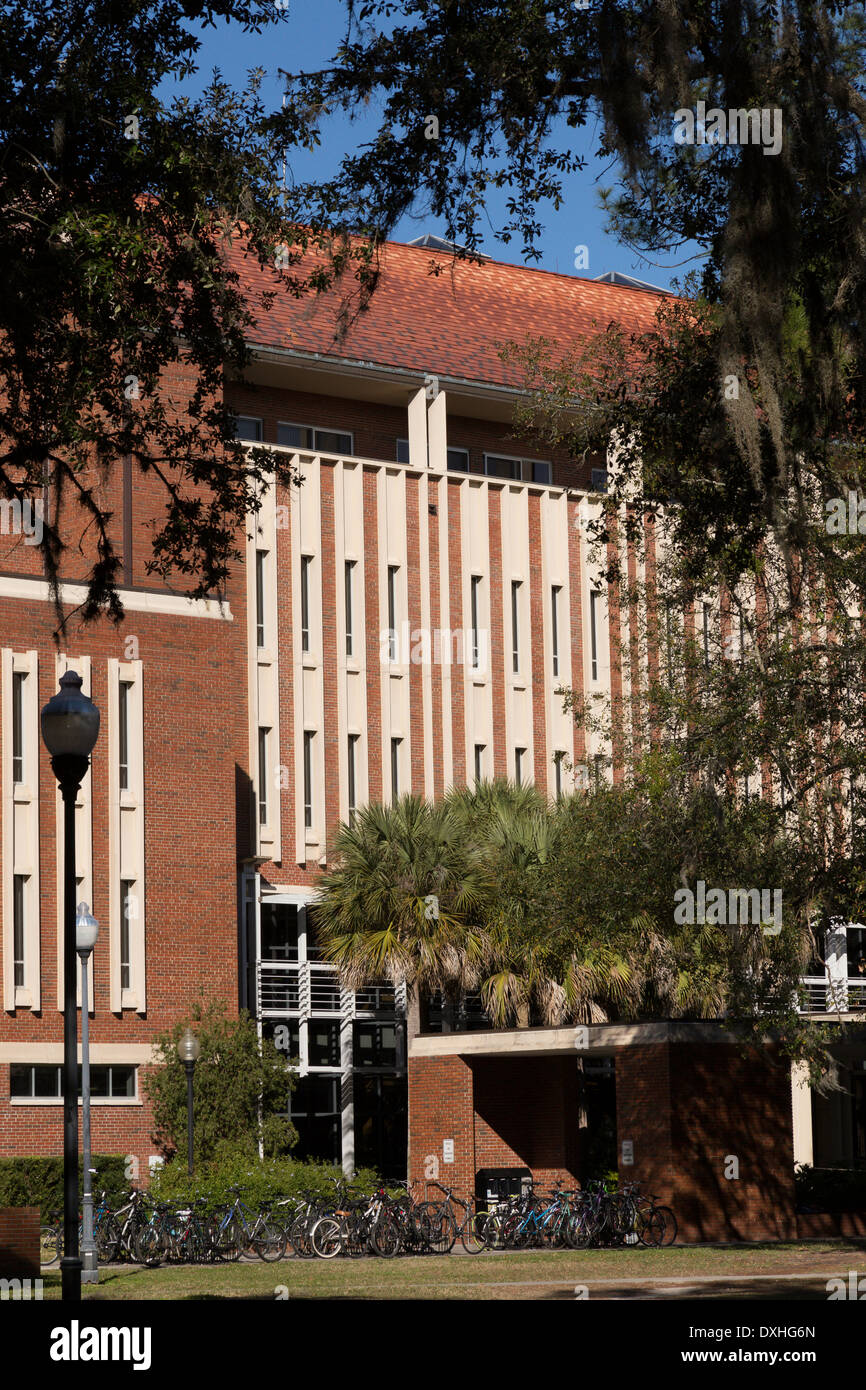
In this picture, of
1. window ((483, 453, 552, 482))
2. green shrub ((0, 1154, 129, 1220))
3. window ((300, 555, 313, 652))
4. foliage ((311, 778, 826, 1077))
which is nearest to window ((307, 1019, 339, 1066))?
foliage ((311, 778, 826, 1077))

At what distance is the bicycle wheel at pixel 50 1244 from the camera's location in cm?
2848

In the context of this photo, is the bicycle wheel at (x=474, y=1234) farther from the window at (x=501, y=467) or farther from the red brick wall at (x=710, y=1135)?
the window at (x=501, y=467)

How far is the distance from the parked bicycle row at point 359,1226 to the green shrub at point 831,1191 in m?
4.62

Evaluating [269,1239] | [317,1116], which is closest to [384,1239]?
[269,1239]

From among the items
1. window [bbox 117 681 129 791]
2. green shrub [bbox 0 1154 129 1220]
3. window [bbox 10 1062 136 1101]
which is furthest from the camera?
window [bbox 117 681 129 791]

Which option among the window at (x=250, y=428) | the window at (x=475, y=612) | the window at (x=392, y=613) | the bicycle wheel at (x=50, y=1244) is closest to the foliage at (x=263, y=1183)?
the bicycle wheel at (x=50, y=1244)

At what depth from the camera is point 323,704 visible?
45438 millimetres

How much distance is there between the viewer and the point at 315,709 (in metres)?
45.2

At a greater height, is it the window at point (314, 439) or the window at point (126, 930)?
the window at point (314, 439)

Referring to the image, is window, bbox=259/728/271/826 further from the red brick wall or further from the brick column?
the red brick wall

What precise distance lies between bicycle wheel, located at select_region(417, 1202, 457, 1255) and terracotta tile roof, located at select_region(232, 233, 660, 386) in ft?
77.4

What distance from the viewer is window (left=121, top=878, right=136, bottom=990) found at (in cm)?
3878
